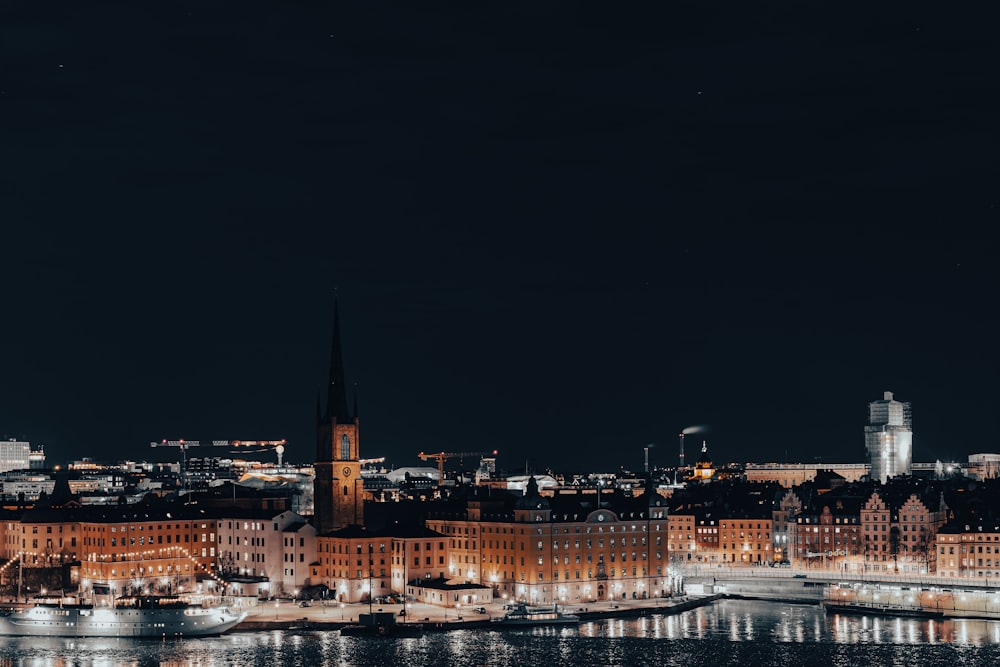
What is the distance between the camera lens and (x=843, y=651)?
191 ft

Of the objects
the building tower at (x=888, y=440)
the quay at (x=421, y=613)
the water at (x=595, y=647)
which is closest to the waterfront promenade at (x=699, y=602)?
the quay at (x=421, y=613)

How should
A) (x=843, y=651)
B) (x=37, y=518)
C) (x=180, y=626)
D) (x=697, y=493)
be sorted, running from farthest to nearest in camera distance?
(x=697, y=493), (x=37, y=518), (x=180, y=626), (x=843, y=651)

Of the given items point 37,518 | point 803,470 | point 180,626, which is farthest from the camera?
point 803,470

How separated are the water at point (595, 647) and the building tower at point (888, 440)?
96938 mm

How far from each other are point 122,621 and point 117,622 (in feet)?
0.54

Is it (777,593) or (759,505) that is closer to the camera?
(777,593)

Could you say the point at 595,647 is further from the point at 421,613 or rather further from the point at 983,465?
the point at 983,465

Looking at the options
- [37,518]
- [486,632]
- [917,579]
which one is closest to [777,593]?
[917,579]

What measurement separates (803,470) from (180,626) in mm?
108810

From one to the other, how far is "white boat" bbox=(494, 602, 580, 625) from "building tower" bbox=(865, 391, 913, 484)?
9744cm

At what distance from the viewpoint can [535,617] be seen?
65812 mm

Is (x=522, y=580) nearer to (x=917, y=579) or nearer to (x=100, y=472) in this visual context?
(x=917, y=579)

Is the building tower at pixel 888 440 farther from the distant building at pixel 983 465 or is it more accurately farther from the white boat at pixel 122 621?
the white boat at pixel 122 621

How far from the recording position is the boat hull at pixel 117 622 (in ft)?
205
